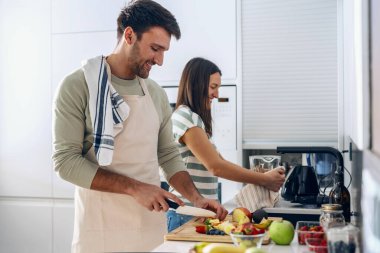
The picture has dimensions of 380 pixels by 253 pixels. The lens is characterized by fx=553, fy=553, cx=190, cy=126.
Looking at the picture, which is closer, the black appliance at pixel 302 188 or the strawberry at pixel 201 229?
the strawberry at pixel 201 229

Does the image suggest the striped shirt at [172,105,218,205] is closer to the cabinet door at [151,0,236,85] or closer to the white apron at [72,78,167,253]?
the white apron at [72,78,167,253]

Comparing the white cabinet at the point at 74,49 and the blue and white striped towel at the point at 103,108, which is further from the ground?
the white cabinet at the point at 74,49

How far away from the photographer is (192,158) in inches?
88.4

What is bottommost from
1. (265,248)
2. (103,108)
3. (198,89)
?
(265,248)

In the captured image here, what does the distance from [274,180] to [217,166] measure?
0.23 meters

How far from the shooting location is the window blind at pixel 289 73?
9.57 ft

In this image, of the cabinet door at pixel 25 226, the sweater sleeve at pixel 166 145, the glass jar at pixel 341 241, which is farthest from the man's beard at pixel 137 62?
the cabinet door at pixel 25 226

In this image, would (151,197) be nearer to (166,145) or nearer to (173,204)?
(173,204)

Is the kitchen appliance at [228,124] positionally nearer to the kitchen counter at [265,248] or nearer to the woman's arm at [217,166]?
the woman's arm at [217,166]

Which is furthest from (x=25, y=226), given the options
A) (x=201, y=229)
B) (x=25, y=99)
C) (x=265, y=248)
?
(x=265, y=248)

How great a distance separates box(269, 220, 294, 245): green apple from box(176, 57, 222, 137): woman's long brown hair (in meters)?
0.88

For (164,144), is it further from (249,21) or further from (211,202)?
(249,21)

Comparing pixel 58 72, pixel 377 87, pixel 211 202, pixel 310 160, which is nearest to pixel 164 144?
pixel 211 202

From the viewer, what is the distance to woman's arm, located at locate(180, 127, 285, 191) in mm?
2119
